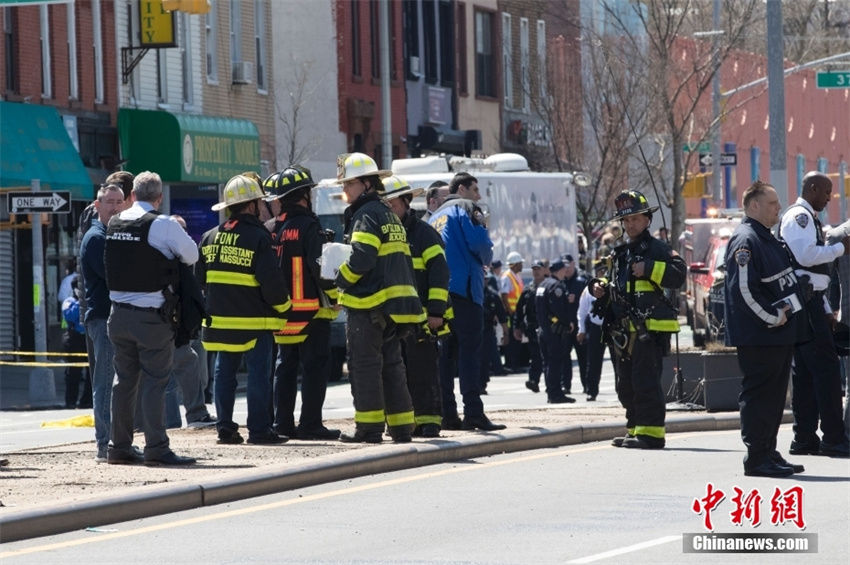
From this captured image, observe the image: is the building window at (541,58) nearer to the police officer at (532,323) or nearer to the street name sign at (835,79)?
the street name sign at (835,79)

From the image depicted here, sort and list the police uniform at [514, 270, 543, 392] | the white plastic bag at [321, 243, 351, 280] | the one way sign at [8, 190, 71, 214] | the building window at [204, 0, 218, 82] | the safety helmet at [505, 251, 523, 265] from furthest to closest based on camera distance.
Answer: the building window at [204, 0, 218, 82] → the safety helmet at [505, 251, 523, 265] → the police uniform at [514, 270, 543, 392] → the one way sign at [8, 190, 71, 214] → the white plastic bag at [321, 243, 351, 280]

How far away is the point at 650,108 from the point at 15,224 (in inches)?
693

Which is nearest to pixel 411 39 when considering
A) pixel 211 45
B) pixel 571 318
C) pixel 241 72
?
pixel 241 72

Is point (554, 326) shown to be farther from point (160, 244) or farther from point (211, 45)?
point (211, 45)

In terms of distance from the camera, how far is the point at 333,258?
1465cm

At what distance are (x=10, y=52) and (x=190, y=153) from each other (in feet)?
14.2

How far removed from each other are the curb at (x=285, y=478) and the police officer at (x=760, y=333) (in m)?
2.47

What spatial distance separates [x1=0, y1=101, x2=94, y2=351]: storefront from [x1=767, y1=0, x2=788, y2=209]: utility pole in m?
11.9

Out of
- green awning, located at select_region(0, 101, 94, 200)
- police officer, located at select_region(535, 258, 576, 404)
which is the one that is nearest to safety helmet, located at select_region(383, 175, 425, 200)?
police officer, located at select_region(535, 258, 576, 404)

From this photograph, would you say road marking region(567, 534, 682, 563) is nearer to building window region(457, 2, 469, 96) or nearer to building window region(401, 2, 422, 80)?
building window region(401, 2, 422, 80)

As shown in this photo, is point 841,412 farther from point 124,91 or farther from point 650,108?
point 650,108

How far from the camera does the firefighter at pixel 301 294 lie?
1513 centimetres

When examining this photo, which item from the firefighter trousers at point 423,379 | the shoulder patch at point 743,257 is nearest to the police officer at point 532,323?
the firefighter trousers at point 423,379

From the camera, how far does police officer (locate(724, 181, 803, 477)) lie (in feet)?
42.7
